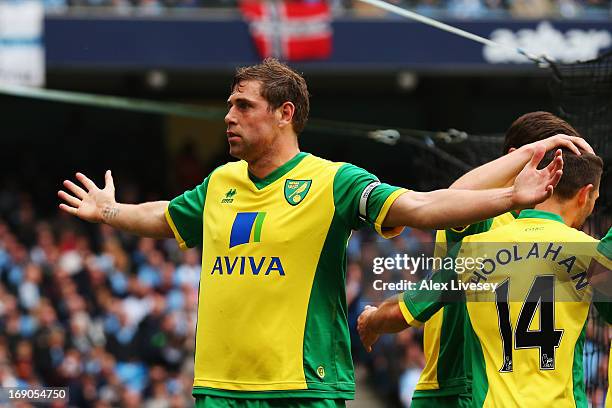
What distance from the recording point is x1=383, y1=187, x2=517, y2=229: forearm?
4.47 meters

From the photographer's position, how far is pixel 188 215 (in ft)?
18.0

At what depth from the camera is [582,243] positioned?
4.99 metres

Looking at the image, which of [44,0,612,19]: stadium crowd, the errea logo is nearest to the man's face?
the errea logo

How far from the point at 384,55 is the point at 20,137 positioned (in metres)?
7.74

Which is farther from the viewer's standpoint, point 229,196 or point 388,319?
point 388,319

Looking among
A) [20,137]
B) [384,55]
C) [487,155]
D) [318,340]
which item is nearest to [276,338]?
[318,340]

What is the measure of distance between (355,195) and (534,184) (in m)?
0.85

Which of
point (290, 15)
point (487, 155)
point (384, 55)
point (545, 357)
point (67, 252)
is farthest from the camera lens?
point (384, 55)

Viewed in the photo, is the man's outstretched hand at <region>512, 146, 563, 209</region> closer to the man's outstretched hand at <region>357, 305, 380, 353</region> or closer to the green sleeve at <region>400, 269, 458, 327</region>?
the green sleeve at <region>400, 269, 458, 327</region>

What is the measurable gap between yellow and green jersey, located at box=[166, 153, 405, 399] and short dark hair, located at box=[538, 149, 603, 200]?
0.76 m

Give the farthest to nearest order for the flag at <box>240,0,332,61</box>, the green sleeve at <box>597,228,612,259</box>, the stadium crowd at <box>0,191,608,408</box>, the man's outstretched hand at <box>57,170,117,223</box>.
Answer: the flag at <box>240,0,332,61</box>, the stadium crowd at <box>0,191,608,408</box>, the man's outstretched hand at <box>57,170,117,223</box>, the green sleeve at <box>597,228,612,259</box>

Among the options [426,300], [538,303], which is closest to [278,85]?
[426,300]

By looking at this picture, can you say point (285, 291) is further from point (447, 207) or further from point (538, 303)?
point (538, 303)

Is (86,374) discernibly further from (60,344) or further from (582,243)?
(582,243)
